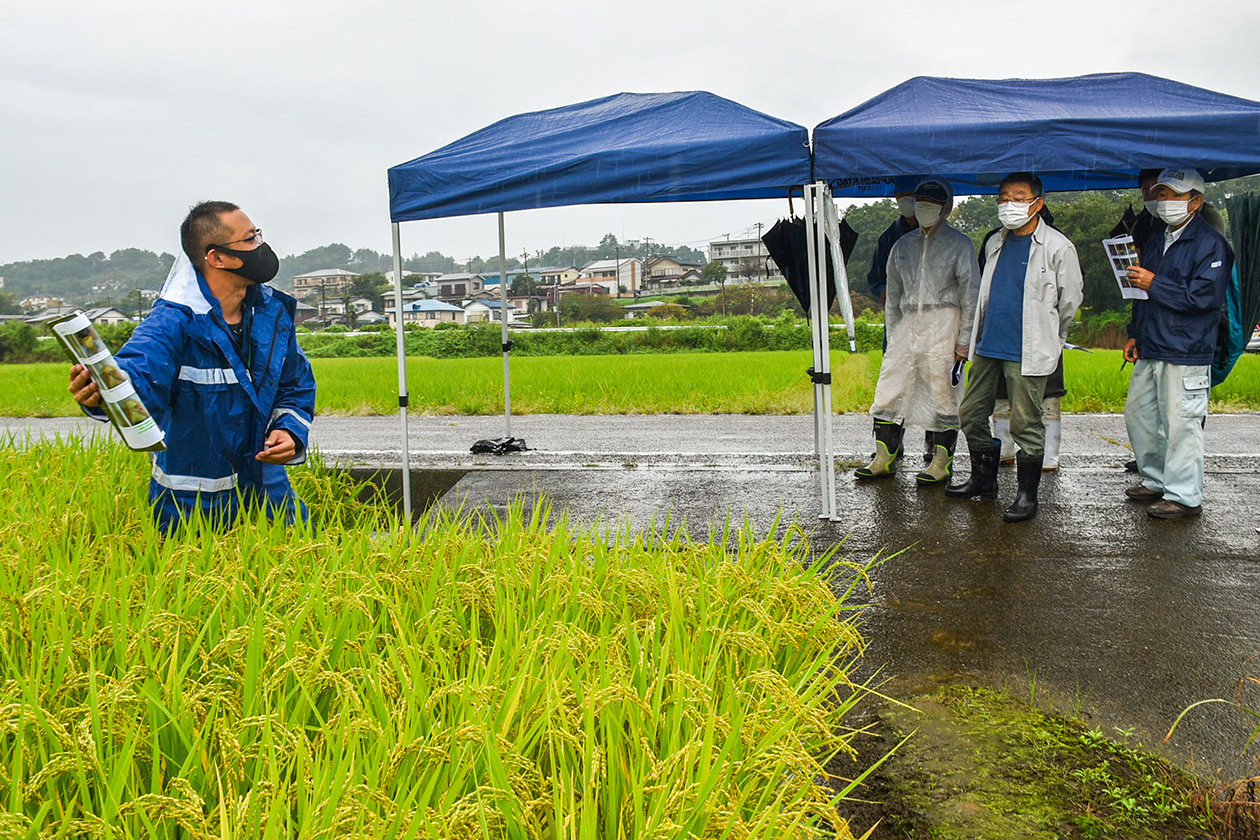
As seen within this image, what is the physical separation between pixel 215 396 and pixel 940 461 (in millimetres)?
4439

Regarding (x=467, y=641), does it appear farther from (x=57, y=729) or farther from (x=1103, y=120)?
(x=1103, y=120)

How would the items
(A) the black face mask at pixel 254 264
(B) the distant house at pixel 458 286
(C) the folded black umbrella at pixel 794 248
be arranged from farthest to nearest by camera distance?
1. (B) the distant house at pixel 458 286
2. (C) the folded black umbrella at pixel 794 248
3. (A) the black face mask at pixel 254 264

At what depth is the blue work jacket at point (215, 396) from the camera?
3.61 metres

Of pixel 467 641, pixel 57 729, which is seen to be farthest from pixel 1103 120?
pixel 57 729

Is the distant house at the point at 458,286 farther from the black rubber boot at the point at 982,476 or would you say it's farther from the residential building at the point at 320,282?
the black rubber boot at the point at 982,476

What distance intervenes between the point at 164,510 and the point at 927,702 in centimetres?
292

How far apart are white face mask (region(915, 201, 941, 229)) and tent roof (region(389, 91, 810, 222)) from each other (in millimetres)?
996

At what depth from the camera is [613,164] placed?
5.30 m

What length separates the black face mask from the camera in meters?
3.77

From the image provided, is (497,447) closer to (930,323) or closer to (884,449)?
(884,449)

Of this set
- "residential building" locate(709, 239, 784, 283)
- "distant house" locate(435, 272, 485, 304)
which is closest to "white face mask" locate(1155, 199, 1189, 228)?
"residential building" locate(709, 239, 784, 283)

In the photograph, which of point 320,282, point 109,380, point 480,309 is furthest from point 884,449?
point 320,282

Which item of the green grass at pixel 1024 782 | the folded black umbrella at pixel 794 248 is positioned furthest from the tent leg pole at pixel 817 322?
the green grass at pixel 1024 782

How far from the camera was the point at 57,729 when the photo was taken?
1.79 meters
